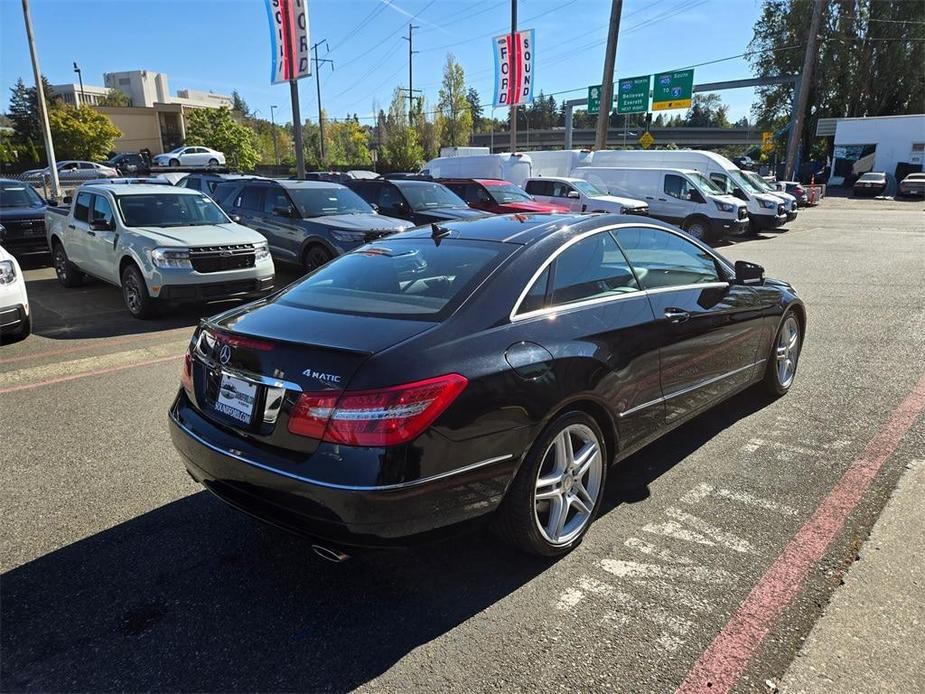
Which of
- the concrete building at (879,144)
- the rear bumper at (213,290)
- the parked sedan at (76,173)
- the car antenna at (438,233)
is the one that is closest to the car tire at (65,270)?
the rear bumper at (213,290)

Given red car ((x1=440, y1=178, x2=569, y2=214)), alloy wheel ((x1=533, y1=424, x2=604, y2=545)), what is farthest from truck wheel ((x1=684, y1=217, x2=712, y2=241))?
alloy wheel ((x1=533, y1=424, x2=604, y2=545))

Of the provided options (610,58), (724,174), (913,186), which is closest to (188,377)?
(724,174)

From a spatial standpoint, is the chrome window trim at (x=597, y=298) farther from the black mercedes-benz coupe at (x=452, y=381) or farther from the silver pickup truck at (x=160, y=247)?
the silver pickup truck at (x=160, y=247)

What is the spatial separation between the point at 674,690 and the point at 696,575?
2.45ft

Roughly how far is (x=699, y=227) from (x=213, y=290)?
540 inches

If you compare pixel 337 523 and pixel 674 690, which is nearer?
pixel 674 690

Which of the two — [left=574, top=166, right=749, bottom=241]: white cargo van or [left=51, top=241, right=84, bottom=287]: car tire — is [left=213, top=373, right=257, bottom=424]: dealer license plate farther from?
[left=574, top=166, right=749, bottom=241]: white cargo van

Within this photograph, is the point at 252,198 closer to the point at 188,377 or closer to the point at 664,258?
the point at 188,377

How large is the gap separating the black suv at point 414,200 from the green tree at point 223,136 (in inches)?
1778

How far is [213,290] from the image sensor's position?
8.12 m

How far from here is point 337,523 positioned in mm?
2410

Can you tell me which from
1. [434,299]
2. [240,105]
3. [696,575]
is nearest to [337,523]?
[434,299]

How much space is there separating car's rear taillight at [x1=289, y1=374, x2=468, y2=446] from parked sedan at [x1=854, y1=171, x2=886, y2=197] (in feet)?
149

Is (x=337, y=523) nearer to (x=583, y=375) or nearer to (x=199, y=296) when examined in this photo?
(x=583, y=375)
